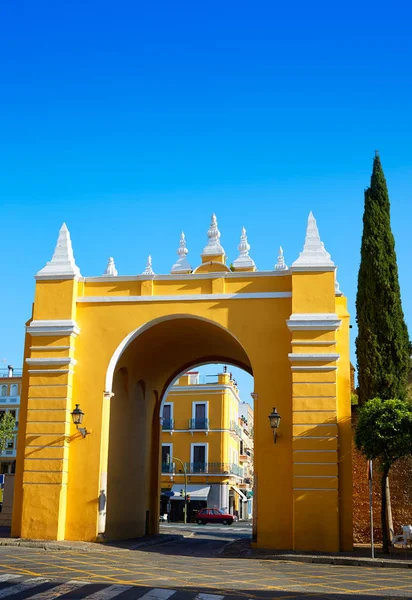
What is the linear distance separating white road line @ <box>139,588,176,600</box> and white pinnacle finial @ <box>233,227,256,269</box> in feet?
35.6

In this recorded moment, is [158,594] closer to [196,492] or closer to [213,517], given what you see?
[213,517]

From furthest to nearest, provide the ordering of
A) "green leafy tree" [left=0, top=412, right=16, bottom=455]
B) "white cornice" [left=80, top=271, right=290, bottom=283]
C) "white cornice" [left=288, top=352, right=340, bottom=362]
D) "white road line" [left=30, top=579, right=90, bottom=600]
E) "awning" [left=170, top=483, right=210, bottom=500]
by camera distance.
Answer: "awning" [left=170, top=483, right=210, bottom=500] → "green leafy tree" [left=0, top=412, right=16, bottom=455] → "white cornice" [left=80, top=271, right=290, bottom=283] → "white cornice" [left=288, top=352, right=340, bottom=362] → "white road line" [left=30, top=579, right=90, bottom=600]

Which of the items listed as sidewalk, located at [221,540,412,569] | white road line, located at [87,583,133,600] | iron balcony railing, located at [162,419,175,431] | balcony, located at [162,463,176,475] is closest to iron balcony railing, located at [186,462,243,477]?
balcony, located at [162,463,176,475]

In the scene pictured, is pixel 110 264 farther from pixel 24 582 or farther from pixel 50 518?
pixel 24 582

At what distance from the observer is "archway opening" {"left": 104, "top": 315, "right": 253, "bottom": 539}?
19.6 meters

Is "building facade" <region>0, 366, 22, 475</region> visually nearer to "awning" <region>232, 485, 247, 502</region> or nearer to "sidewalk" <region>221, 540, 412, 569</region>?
"awning" <region>232, 485, 247, 502</region>

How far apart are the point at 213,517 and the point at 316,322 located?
2549cm

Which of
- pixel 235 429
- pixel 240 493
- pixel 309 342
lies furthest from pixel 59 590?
pixel 240 493

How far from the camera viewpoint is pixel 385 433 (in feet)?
52.4

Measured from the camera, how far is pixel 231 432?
155 feet

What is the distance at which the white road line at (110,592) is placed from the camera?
925 centimetres

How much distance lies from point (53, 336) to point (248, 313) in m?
4.82

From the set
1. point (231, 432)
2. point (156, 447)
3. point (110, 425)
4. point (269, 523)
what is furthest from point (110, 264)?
point (231, 432)

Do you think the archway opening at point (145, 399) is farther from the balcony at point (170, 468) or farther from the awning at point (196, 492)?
the balcony at point (170, 468)
